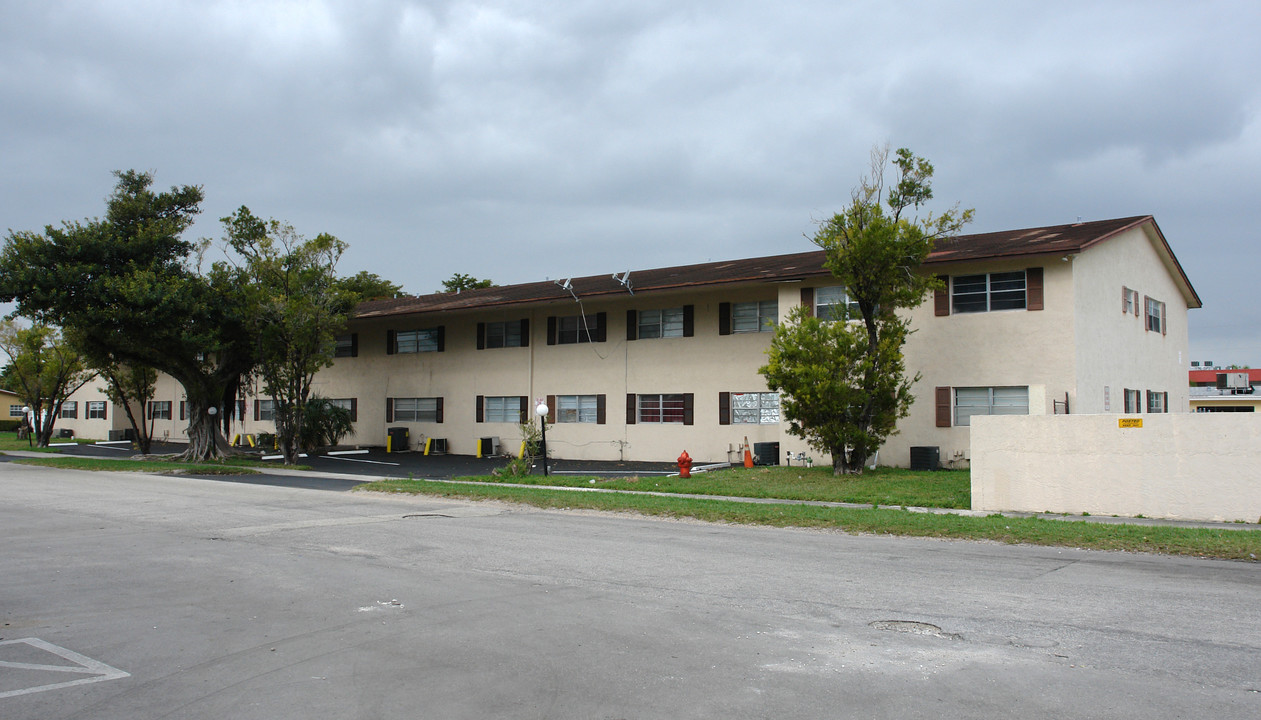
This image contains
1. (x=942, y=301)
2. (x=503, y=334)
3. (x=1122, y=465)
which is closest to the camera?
(x=1122, y=465)

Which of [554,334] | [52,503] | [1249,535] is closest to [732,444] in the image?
[554,334]

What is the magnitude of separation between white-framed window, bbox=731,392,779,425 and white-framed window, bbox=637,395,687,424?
1852mm

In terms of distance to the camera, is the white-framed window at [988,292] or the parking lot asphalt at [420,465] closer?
the white-framed window at [988,292]

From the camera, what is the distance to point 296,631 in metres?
7.00

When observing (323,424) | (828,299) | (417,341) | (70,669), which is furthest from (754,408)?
(70,669)

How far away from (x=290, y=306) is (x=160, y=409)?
83.4 ft

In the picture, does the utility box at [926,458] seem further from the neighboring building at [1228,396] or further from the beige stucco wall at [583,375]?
the neighboring building at [1228,396]

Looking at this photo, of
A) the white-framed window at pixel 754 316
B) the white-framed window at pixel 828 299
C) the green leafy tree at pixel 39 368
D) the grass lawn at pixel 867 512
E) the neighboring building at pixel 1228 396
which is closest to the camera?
the grass lawn at pixel 867 512

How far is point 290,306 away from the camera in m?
28.4

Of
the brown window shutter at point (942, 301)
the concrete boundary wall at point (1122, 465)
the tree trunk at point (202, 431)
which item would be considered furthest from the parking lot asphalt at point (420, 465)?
the concrete boundary wall at point (1122, 465)

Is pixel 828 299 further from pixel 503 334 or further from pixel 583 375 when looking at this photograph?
pixel 503 334

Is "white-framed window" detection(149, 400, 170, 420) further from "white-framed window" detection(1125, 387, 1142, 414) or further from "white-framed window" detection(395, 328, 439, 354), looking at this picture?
"white-framed window" detection(1125, 387, 1142, 414)

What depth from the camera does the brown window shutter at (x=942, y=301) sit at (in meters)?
22.6

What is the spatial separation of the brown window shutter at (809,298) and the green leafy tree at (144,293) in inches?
719
